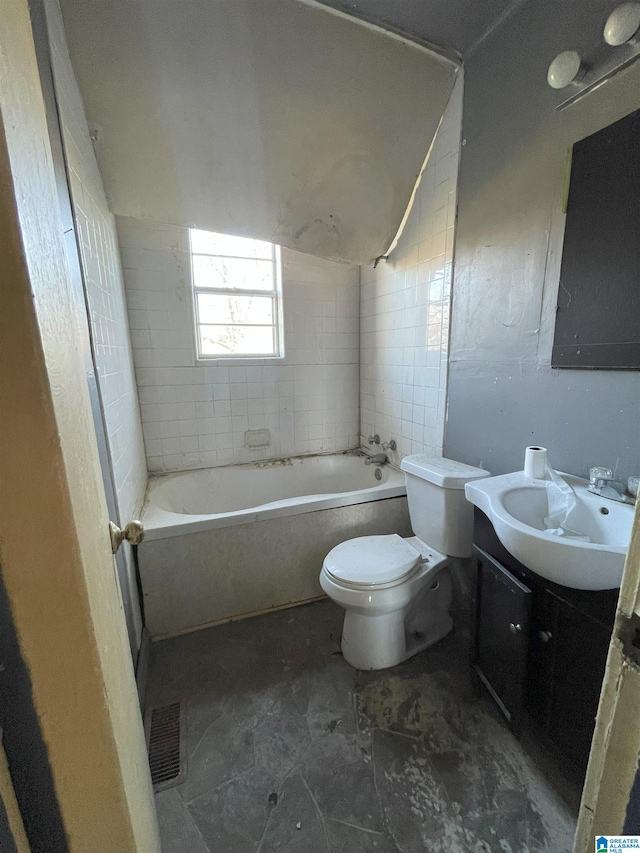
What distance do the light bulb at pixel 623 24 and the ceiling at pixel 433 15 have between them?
0.57m

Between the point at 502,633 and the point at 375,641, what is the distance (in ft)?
1.65

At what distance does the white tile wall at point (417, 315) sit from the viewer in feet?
5.38

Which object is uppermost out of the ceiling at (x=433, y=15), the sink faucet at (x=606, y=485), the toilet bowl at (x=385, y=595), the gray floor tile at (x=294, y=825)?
the ceiling at (x=433, y=15)

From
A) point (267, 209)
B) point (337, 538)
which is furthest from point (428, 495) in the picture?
point (267, 209)

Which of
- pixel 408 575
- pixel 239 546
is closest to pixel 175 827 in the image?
pixel 239 546

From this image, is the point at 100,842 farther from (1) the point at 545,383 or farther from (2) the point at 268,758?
(1) the point at 545,383

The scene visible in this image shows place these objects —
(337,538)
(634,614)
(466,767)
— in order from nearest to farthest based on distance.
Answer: (634,614)
(466,767)
(337,538)

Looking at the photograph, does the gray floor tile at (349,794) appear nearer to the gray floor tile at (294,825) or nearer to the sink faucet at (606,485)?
the gray floor tile at (294,825)

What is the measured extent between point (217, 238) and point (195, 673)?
2381 mm

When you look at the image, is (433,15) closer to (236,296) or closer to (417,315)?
(417,315)

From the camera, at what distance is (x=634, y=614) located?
349 mm

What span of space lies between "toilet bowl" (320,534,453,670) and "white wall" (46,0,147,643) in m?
0.85

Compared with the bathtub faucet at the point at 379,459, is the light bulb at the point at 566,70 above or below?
above

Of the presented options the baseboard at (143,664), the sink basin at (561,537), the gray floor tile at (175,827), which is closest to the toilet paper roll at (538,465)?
the sink basin at (561,537)
